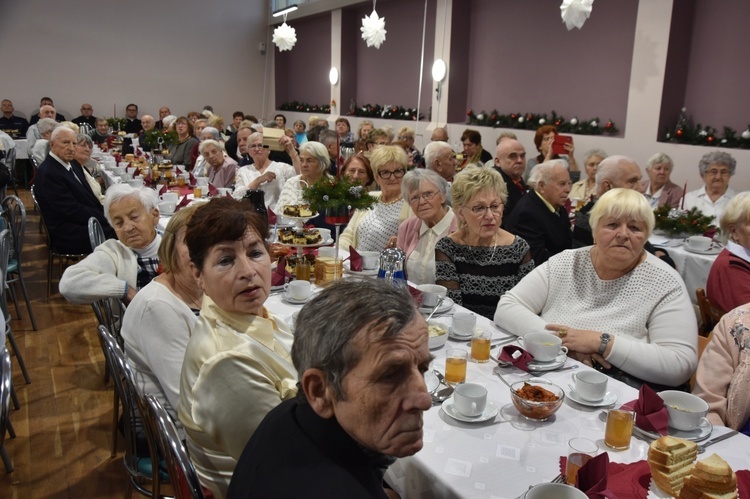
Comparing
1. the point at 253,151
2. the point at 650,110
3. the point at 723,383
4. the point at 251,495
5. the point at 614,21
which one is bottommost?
the point at 723,383

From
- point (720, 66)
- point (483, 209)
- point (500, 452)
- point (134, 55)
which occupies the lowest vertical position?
point (500, 452)

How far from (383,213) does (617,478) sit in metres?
2.72

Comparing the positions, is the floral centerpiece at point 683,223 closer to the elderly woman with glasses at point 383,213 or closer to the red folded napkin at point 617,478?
the elderly woman with glasses at point 383,213

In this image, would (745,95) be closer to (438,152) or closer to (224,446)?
(438,152)

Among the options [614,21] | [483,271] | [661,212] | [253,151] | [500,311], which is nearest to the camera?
[500,311]

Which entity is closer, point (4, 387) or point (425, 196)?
point (4, 387)

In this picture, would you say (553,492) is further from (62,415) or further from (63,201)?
(63,201)

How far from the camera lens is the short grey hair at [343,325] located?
1033 millimetres

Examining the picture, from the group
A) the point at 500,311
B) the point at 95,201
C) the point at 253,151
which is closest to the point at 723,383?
the point at 500,311

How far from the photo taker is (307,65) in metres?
14.7

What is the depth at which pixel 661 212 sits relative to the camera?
4539 millimetres

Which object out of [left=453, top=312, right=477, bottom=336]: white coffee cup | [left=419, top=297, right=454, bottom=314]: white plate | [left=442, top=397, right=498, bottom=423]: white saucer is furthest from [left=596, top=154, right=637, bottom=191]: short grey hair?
[left=442, top=397, right=498, bottom=423]: white saucer

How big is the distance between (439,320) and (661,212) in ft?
9.44

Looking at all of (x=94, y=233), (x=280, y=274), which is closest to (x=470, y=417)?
(x=280, y=274)
